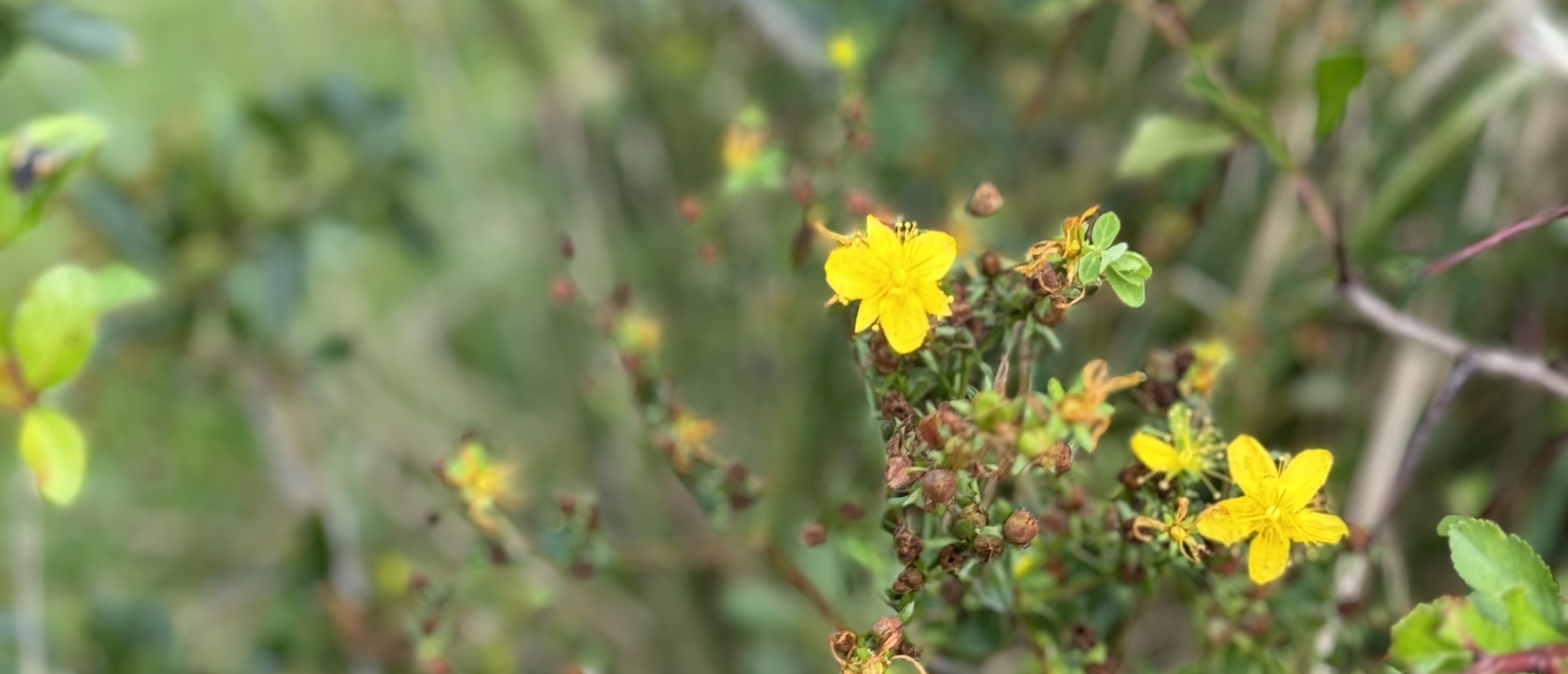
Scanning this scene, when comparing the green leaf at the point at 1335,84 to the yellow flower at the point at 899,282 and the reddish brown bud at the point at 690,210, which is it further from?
the reddish brown bud at the point at 690,210

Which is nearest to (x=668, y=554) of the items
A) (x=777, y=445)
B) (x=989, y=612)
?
(x=777, y=445)

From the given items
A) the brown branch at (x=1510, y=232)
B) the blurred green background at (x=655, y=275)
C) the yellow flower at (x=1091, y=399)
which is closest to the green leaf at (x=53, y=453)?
the blurred green background at (x=655, y=275)

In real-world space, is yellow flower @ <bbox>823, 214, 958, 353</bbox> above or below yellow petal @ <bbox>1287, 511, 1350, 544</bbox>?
above

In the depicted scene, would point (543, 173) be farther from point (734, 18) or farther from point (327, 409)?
point (327, 409)

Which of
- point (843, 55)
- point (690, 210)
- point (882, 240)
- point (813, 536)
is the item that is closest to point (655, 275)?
point (690, 210)

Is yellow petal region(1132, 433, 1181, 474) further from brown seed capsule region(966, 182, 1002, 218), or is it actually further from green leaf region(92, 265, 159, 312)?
Answer: green leaf region(92, 265, 159, 312)

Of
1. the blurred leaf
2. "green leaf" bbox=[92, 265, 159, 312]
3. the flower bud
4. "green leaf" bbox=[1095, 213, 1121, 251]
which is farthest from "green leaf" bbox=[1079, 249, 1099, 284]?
the blurred leaf
